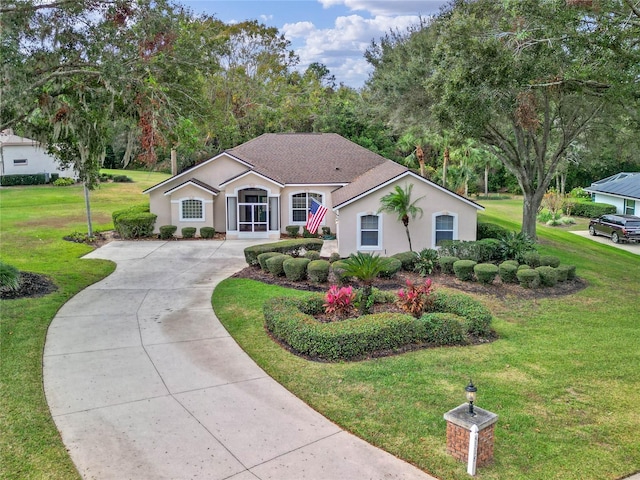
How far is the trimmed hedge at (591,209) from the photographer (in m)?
40.5

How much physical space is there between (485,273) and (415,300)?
501 cm

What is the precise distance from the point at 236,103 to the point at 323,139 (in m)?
14.2

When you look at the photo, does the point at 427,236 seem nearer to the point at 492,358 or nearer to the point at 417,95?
the point at 417,95

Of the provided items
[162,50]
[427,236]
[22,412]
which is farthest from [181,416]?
[427,236]

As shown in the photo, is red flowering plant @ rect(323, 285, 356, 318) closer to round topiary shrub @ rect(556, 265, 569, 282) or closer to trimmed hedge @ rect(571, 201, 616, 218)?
round topiary shrub @ rect(556, 265, 569, 282)

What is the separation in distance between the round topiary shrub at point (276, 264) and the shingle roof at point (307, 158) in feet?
34.4

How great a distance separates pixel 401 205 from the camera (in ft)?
69.1

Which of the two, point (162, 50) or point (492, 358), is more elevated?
point (162, 50)

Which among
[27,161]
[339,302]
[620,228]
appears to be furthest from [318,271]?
[27,161]

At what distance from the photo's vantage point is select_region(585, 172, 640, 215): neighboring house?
38062 mm

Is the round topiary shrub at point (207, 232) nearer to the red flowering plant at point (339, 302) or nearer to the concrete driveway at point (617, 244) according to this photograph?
the red flowering plant at point (339, 302)

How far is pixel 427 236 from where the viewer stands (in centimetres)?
2191

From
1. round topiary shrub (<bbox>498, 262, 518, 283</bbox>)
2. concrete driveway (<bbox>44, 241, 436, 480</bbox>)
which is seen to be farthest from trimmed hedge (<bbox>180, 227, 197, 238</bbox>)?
round topiary shrub (<bbox>498, 262, 518, 283</bbox>)

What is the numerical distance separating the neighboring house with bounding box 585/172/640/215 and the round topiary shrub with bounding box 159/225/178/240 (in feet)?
102
